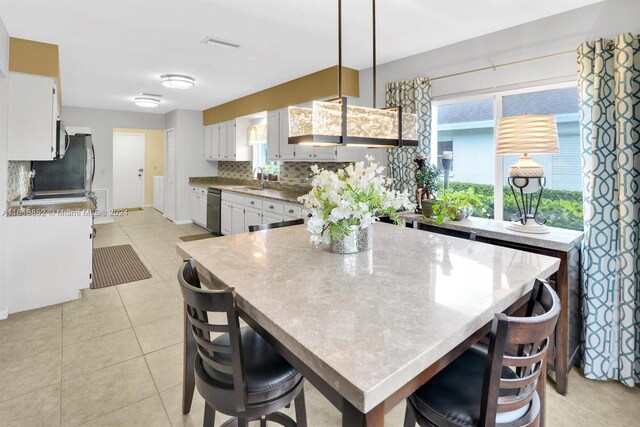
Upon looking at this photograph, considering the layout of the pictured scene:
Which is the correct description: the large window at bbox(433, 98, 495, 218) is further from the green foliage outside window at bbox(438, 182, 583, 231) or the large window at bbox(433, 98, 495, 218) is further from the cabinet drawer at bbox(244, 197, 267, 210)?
the cabinet drawer at bbox(244, 197, 267, 210)

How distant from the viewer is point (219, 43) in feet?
10.8

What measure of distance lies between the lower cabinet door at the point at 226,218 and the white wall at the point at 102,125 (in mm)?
3177

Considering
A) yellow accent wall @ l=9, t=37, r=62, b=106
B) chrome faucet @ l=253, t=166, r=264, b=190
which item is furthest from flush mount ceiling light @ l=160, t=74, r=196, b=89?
chrome faucet @ l=253, t=166, r=264, b=190

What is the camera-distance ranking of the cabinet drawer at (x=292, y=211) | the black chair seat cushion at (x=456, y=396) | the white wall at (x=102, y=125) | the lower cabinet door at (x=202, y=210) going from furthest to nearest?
1. the white wall at (x=102, y=125)
2. the lower cabinet door at (x=202, y=210)
3. the cabinet drawer at (x=292, y=211)
4. the black chair seat cushion at (x=456, y=396)

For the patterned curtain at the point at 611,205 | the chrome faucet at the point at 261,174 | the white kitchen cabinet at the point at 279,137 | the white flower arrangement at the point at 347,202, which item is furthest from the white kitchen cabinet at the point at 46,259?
the patterned curtain at the point at 611,205

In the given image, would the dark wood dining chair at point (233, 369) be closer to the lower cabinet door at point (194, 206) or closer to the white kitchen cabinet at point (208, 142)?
the lower cabinet door at point (194, 206)

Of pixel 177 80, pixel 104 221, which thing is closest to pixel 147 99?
pixel 177 80

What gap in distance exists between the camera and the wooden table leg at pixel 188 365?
5.44ft

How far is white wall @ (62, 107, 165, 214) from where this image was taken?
6969 millimetres

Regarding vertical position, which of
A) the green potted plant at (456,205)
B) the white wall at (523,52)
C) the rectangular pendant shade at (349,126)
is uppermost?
the white wall at (523,52)

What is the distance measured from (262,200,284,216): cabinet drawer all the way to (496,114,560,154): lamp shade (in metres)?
2.86

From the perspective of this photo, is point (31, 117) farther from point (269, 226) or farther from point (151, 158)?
point (151, 158)

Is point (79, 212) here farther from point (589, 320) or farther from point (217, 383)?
point (589, 320)

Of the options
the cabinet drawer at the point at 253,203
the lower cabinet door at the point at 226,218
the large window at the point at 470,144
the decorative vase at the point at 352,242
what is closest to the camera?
the decorative vase at the point at 352,242
